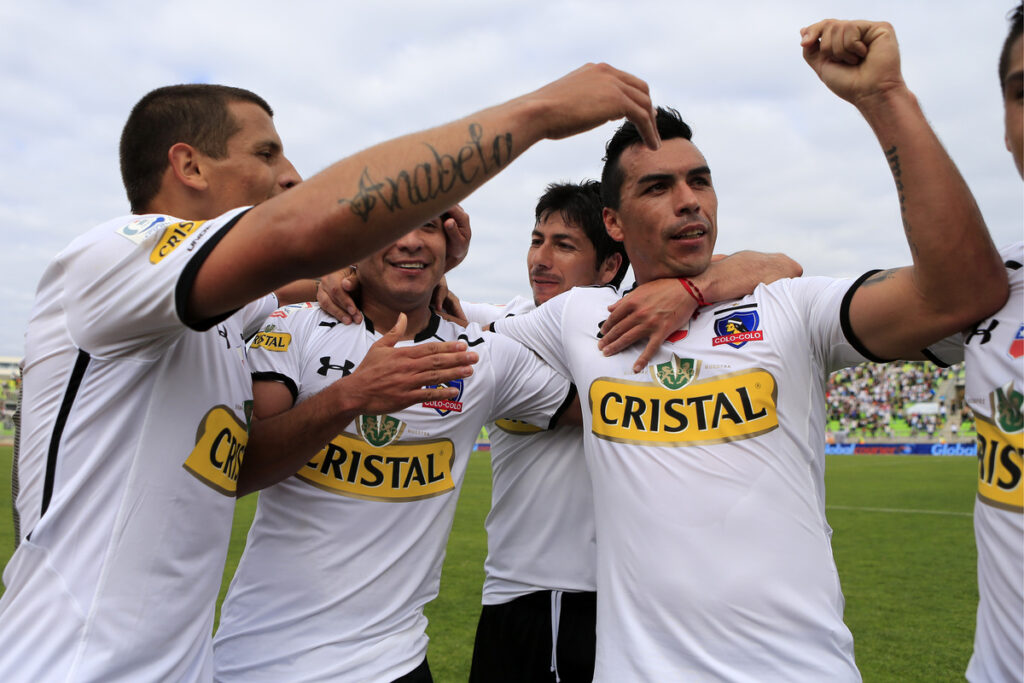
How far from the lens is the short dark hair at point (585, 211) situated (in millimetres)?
4371

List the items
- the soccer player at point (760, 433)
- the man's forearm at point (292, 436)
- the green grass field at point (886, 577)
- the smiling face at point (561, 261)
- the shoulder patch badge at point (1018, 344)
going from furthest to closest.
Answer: the green grass field at point (886, 577), the smiling face at point (561, 261), the man's forearm at point (292, 436), the soccer player at point (760, 433), the shoulder patch badge at point (1018, 344)

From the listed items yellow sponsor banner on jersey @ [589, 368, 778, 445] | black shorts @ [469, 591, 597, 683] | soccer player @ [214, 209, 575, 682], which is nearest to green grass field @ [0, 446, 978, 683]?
black shorts @ [469, 591, 597, 683]

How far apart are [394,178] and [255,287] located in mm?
368

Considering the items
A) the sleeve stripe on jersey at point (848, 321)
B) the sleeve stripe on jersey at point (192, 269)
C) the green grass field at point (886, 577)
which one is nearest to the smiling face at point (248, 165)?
the sleeve stripe on jersey at point (192, 269)

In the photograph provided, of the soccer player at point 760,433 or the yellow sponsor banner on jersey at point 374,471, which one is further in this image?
the yellow sponsor banner on jersey at point 374,471

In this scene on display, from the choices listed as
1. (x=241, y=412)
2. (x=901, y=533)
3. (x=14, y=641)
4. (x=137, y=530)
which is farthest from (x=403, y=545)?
(x=901, y=533)

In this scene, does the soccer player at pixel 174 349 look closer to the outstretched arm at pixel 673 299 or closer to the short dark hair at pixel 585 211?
the outstretched arm at pixel 673 299

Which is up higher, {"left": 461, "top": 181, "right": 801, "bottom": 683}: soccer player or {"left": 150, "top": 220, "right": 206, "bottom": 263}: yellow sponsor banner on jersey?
{"left": 150, "top": 220, "right": 206, "bottom": 263}: yellow sponsor banner on jersey

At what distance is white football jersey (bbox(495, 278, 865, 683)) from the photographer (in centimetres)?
221

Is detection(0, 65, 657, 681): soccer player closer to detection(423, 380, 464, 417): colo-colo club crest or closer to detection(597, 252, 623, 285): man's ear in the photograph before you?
detection(423, 380, 464, 417): colo-colo club crest

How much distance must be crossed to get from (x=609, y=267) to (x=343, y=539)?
7.98 ft

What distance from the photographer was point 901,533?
12969mm

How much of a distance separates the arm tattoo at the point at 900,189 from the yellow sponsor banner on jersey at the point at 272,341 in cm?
210

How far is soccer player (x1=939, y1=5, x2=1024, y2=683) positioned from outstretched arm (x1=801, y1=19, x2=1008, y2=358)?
3.6 inches
